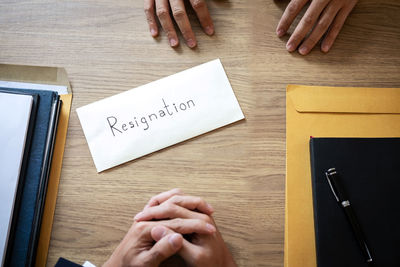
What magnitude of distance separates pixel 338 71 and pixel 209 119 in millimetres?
310

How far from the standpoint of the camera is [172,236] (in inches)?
21.1

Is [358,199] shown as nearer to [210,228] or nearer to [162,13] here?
[210,228]

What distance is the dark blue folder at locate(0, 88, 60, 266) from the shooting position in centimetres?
58

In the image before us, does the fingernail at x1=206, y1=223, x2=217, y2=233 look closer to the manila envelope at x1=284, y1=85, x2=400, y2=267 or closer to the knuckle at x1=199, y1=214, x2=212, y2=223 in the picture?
the knuckle at x1=199, y1=214, x2=212, y2=223

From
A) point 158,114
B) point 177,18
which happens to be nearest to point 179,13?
point 177,18

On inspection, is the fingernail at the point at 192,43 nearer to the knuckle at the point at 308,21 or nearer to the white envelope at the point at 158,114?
the white envelope at the point at 158,114

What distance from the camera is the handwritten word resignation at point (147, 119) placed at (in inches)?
25.7

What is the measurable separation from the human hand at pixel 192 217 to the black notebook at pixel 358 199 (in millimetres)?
185

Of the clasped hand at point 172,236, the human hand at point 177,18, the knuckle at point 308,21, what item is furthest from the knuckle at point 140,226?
the knuckle at point 308,21

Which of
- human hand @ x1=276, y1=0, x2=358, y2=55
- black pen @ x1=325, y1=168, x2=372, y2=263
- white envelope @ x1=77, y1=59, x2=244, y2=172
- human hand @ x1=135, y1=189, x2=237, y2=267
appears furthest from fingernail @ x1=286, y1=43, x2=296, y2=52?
human hand @ x1=135, y1=189, x2=237, y2=267

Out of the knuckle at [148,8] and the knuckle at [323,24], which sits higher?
the knuckle at [323,24]

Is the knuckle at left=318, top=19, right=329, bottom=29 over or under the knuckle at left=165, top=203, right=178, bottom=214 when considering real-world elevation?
over

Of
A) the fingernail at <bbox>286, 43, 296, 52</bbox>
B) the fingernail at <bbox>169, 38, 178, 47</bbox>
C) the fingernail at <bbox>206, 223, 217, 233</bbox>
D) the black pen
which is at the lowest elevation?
the fingernail at <bbox>206, 223, 217, 233</bbox>

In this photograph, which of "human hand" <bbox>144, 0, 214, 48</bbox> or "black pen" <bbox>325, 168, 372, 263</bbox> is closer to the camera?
"black pen" <bbox>325, 168, 372, 263</bbox>
